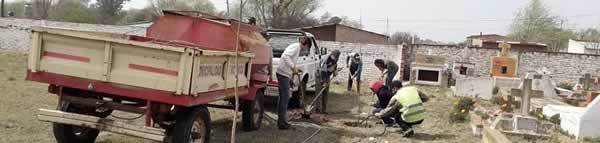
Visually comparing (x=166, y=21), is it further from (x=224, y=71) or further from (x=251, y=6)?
(x=251, y=6)

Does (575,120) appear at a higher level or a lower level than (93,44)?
lower

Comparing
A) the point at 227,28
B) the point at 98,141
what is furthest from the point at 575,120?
the point at 98,141

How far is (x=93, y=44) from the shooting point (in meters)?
5.64

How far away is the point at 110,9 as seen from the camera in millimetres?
57844

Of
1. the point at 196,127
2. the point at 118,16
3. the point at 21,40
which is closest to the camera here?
the point at 196,127

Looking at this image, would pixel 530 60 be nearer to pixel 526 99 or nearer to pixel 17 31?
pixel 526 99

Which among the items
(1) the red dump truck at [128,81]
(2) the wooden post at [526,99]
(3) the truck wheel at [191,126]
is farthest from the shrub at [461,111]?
(3) the truck wheel at [191,126]

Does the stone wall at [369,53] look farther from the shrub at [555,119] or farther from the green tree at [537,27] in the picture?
the green tree at [537,27]

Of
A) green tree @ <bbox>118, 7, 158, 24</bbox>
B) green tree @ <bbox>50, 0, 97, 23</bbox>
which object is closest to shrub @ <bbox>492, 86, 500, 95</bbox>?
green tree @ <bbox>50, 0, 97, 23</bbox>

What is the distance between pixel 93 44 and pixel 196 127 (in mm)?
1406

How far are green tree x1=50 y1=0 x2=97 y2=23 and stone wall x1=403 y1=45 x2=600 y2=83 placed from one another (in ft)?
91.0

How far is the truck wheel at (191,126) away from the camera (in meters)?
5.96

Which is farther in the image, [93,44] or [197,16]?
[197,16]

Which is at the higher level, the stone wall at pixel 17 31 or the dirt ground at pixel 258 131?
the stone wall at pixel 17 31
